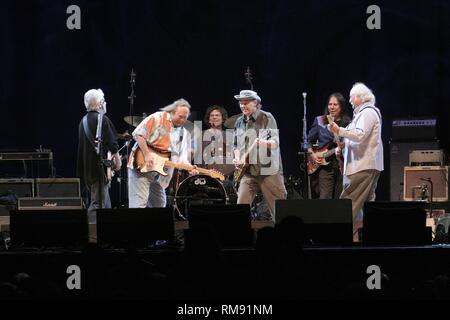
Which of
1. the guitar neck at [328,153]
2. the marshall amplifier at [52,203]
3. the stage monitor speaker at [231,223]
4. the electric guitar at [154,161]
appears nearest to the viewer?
the stage monitor speaker at [231,223]

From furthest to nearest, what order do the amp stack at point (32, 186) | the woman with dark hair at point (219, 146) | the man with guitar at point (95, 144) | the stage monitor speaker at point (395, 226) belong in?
the woman with dark hair at point (219, 146) → the amp stack at point (32, 186) → the man with guitar at point (95, 144) → the stage monitor speaker at point (395, 226)

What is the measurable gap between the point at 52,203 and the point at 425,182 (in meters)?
5.86

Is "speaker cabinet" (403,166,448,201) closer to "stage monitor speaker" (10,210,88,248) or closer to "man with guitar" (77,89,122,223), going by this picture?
"man with guitar" (77,89,122,223)

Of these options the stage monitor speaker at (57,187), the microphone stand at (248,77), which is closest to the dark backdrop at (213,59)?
the microphone stand at (248,77)

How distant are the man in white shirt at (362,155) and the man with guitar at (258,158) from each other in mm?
807

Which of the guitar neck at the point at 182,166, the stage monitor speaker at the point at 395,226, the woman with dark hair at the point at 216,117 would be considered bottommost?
the stage monitor speaker at the point at 395,226

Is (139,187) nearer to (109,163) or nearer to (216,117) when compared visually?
(109,163)

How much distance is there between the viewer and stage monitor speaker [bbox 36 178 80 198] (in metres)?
12.9

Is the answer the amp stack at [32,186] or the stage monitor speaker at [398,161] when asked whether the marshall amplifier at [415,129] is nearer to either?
the stage monitor speaker at [398,161]

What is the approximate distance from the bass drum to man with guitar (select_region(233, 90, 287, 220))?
5.44ft

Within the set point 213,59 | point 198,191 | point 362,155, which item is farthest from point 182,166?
point 213,59

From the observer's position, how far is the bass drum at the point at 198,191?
1243 centimetres

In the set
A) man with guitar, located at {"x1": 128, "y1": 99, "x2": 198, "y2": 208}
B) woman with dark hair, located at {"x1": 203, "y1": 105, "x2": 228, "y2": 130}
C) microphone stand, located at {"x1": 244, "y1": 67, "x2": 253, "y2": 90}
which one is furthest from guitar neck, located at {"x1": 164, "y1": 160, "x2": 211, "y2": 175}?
microphone stand, located at {"x1": 244, "y1": 67, "x2": 253, "y2": 90}

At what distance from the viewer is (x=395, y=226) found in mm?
7820
